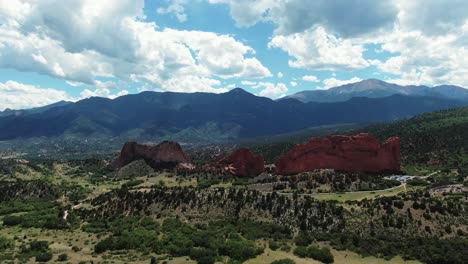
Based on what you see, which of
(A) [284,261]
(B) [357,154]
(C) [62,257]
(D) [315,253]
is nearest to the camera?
(A) [284,261]

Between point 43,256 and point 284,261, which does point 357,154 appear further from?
point 43,256

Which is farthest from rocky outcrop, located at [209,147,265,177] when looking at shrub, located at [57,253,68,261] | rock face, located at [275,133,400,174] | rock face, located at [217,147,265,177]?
shrub, located at [57,253,68,261]

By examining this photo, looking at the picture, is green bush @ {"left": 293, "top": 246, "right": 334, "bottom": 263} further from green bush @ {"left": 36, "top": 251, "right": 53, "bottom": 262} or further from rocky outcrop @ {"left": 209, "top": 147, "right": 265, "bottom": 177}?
rocky outcrop @ {"left": 209, "top": 147, "right": 265, "bottom": 177}

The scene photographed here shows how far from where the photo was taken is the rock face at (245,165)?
156 meters

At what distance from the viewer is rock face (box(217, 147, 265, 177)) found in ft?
512

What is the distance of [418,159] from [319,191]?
67174 mm

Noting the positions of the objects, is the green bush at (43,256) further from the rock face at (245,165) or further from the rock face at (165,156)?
the rock face at (165,156)

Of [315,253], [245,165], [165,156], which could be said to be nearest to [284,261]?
[315,253]

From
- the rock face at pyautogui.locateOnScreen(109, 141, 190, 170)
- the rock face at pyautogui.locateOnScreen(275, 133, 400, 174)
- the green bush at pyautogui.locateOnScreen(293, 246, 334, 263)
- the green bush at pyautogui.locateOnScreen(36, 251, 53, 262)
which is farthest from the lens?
the rock face at pyautogui.locateOnScreen(109, 141, 190, 170)

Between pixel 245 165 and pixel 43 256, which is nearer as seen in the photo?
pixel 43 256

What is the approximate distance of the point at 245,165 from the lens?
15762 centimetres

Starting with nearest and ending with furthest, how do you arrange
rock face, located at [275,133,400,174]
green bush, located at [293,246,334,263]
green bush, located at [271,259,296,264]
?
green bush, located at [271,259,296,264] < green bush, located at [293,246,334,263] < rock face, located at [275,133,400,174]

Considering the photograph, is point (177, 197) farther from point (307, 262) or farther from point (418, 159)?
point (418, 159)

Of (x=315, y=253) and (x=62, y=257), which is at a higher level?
(x=62, y=257)
